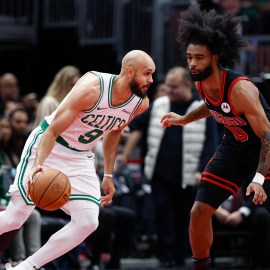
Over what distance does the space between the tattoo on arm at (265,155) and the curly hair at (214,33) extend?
0.78 metres

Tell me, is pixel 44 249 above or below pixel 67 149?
below

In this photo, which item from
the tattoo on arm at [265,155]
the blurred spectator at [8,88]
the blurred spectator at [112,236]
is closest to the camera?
the tattoo on arm at [265,155]

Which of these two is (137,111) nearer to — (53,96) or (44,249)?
(44,249)

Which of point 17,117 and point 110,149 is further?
point 17,117

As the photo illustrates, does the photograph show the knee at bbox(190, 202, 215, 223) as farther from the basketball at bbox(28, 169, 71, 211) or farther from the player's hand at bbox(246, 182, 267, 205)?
the basketball at bbox(28, 169, 71, 211)

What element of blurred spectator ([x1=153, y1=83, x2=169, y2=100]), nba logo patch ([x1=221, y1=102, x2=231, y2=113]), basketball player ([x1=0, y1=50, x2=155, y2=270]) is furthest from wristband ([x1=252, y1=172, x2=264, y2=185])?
blurred spectator ([x1=153, y1=83, x2=169, y2=100])

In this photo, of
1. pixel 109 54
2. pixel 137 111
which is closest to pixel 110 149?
pixel 137 111

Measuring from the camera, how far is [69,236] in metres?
8.01

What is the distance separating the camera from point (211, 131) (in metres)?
11.8

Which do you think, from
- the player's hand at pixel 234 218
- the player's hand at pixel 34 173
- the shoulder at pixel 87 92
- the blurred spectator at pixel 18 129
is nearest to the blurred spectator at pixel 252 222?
the player's hand at pixel 234 218

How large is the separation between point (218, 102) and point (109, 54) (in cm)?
798

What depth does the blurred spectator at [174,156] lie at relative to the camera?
11.7 meters

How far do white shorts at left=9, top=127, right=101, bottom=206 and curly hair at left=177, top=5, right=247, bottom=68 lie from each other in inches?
52.9

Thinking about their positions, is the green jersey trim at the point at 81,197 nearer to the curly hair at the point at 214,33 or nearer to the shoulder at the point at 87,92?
the shoulder at the point at 87,92
